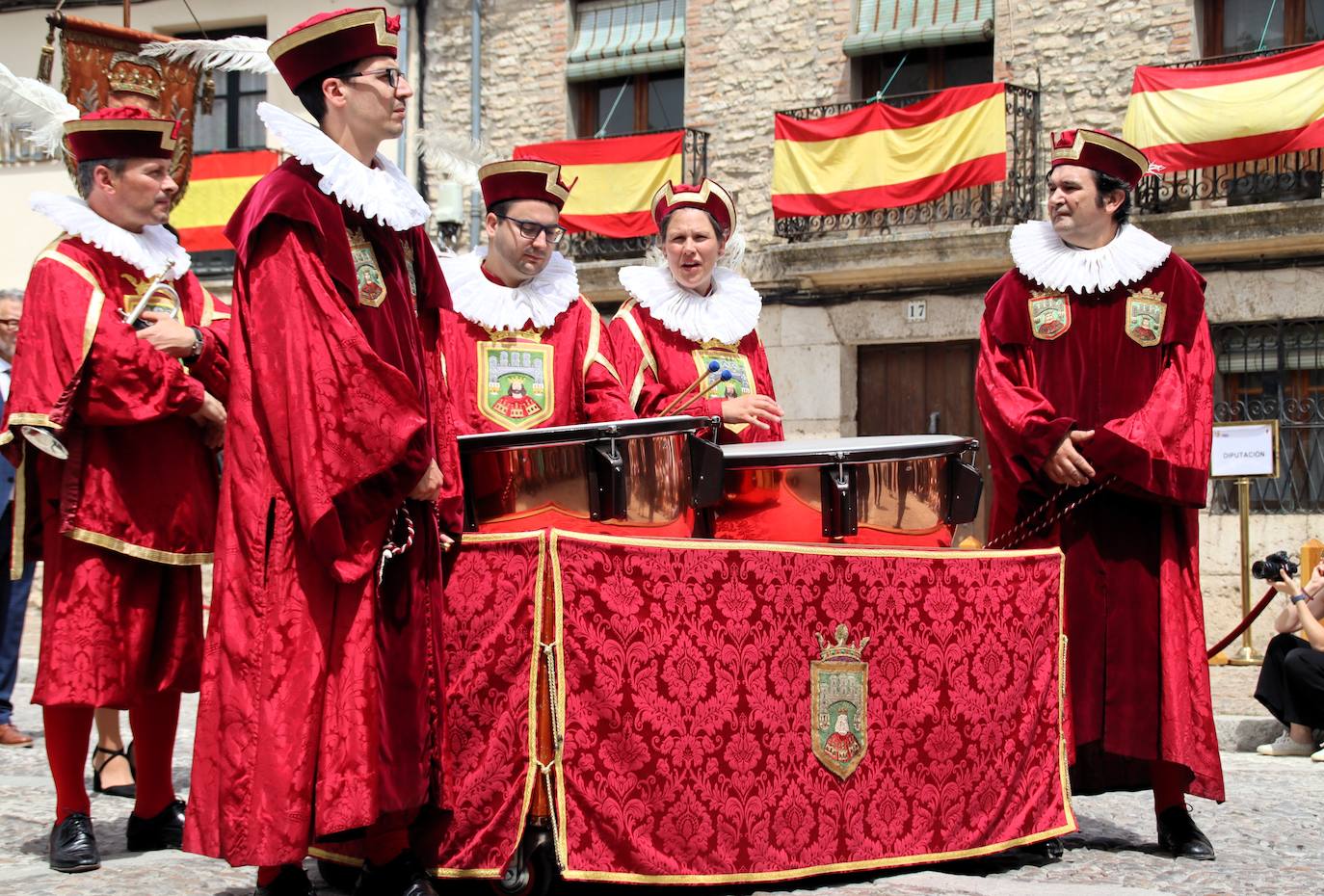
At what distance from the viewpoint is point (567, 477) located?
4328mm

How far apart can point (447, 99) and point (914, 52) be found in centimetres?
537

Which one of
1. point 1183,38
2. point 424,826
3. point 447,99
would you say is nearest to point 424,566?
point 424,826

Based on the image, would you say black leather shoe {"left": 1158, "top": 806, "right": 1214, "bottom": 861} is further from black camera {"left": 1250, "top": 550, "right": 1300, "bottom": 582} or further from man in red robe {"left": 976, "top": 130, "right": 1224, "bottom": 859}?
black camera {"left": 1250, "top": 550, "right": 1300, "bottom": 582}

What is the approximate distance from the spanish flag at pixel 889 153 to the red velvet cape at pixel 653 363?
9419 millimetres

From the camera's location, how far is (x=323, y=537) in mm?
3885

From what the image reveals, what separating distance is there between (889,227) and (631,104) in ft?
11.3

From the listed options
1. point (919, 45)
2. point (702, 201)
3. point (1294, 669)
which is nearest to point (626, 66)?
point (919, 45)

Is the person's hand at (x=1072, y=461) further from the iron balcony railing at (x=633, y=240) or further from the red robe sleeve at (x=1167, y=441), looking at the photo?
the iron balcony railing at (x=633, y=240)

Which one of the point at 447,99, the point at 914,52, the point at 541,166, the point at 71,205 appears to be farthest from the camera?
the point at 447,99

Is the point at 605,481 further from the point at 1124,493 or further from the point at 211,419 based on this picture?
the point at 1124,493

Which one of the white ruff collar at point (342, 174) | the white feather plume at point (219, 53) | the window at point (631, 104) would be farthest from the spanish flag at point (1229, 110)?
the white ruff collar at point (342, 174)

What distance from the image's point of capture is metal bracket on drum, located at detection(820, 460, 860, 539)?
15.3 feet

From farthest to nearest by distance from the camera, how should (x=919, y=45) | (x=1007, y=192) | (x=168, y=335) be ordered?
(x=919, y=45), (x=1007, y=192), (x=168, y=335)

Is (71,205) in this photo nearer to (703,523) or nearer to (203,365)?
(203,365)
